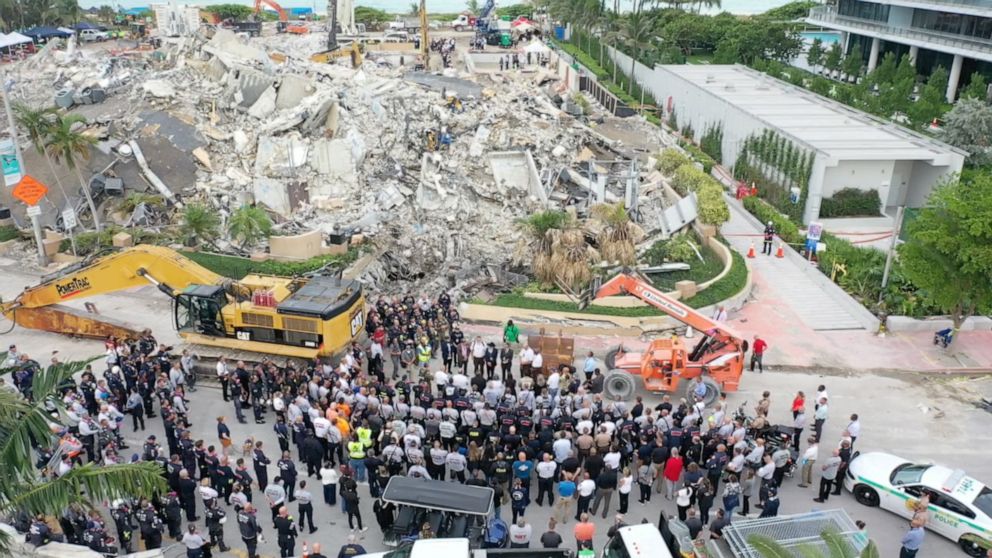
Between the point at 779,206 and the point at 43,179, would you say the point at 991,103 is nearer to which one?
the point at 779,206

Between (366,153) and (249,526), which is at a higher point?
(366,153)

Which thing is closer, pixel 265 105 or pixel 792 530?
pixel 792 530

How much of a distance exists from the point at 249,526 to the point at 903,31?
63.7m

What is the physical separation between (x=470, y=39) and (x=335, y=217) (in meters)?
55.9

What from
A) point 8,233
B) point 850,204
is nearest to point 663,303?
point 850,204

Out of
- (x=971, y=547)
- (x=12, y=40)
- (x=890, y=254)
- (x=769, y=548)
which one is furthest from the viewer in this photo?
(x=12, y=40)

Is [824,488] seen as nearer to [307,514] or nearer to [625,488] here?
[625,488]

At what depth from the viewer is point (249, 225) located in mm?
26234

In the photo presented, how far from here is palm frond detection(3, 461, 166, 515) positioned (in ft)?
28.0

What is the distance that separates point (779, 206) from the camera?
3322 centimetres

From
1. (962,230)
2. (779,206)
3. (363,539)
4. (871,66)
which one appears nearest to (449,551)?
(363,539)

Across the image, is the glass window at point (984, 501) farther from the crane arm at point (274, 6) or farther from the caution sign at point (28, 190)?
the crane arm at point (274, 6)

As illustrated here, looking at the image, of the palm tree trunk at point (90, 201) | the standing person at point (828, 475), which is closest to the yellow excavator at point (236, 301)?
the palm tree trunk at point (90, 201)

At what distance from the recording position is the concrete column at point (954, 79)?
54219mm
